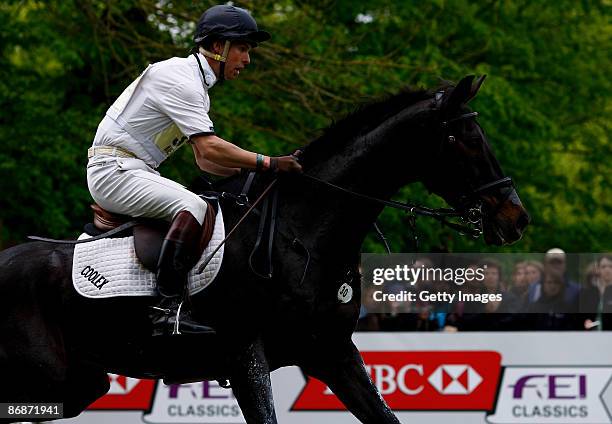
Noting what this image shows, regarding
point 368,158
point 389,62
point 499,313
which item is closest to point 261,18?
point 389,62

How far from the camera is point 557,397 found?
37.6 ft

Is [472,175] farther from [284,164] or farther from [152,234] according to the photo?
[152,234]

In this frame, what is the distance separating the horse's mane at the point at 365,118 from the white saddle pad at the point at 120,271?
785mm

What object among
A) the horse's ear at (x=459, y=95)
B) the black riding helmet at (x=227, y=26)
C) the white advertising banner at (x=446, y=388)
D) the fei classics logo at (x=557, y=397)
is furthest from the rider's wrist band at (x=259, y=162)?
the fei classics logo at (x=557, y=397)

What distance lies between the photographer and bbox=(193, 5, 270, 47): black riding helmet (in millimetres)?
6812

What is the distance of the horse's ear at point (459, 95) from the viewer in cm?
669

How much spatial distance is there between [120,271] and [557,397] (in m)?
6.04

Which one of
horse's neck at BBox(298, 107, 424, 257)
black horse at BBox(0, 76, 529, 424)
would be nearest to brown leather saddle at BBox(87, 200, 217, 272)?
black horse at BBox(0, 76, 529, 424)

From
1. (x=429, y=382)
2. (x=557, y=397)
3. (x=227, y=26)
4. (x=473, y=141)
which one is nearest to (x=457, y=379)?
(x=429, y=382)

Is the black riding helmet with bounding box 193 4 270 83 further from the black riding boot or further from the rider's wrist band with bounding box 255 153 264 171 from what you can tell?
the black riding boot

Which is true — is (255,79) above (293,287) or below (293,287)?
above

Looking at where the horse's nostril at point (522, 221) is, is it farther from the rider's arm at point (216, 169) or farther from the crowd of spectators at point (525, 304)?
the crowd of spectators at point (525, 304)

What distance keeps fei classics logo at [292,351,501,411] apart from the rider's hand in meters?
5.11

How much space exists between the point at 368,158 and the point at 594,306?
5.64 metres
